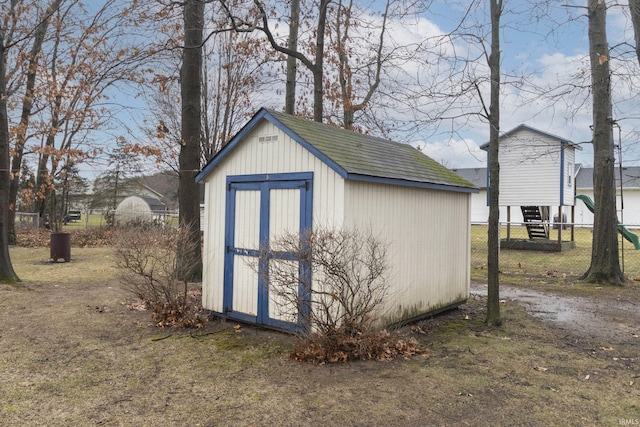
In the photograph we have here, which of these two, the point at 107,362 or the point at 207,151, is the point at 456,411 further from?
the point at 207,151

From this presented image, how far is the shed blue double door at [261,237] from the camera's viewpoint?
5.78 m

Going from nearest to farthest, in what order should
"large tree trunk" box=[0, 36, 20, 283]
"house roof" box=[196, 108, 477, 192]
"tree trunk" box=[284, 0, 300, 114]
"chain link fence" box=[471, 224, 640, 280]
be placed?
1. "house roof" box=[196, 108, 477, 192]
2. "large tree trunk" box=[0, 36, 20, 283]
3. "chain link fence" box=[471, 224, 640, 280]
4. "tree trunk" box=[284, 0, 300, 114]

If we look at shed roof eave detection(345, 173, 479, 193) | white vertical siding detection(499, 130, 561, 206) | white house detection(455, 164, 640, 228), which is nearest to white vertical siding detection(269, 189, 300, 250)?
shed roof eave detection(345, 173, 479, 193)

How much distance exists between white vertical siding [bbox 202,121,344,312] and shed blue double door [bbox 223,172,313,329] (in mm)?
107

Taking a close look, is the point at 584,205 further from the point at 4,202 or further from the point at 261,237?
the point at 4,202

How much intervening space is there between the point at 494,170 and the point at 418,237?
139 centimetres

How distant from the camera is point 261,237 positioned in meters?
6.21

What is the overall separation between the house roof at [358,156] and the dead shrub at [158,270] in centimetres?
108

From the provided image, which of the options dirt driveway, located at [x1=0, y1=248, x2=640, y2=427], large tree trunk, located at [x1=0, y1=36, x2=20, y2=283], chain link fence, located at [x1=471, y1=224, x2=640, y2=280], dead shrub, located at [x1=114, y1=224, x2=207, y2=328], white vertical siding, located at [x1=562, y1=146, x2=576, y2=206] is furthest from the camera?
white vertical siding, located at [x1=562, y1=146, x2=576, y2=206]

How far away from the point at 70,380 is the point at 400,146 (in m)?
5.96

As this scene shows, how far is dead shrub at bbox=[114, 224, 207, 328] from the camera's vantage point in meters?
6.47

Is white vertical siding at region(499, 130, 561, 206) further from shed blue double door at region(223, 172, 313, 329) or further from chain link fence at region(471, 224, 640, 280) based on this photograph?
shed blue double door at region(223, 172, 313, 329)

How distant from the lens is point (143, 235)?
665 cm

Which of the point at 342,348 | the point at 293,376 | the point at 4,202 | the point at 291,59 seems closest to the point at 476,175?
the point at 291,59
